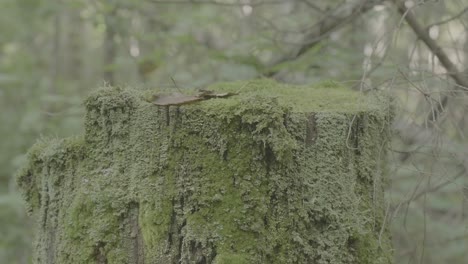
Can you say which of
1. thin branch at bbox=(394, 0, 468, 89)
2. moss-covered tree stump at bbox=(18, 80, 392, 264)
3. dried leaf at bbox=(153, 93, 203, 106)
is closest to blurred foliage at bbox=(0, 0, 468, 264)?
thin branch at bbox=(394, 0, 468, 89)

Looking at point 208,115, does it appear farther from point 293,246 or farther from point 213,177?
point 293,246

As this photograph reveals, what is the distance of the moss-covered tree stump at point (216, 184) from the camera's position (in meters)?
1.91

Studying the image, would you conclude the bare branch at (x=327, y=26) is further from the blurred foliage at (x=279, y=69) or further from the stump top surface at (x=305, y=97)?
the stump top surface at (x=305, y=97)

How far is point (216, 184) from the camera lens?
1.92 m

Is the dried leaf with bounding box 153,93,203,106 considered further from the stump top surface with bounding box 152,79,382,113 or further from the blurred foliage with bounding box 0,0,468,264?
the blurred foliage with bounding box 0,0,468,264

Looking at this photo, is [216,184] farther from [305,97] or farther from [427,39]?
[427,39]

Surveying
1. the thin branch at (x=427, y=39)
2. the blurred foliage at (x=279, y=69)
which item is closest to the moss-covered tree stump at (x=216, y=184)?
the blurred foliage at (x=279, y=69)

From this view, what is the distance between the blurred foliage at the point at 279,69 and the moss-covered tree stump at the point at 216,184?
0.37 metres

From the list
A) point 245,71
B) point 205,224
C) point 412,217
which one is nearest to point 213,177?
point 205,224

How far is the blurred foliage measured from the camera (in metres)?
3.10

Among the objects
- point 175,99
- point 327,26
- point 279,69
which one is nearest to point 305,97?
point 175,99

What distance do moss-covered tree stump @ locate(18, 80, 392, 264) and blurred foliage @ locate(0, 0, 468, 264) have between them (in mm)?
366

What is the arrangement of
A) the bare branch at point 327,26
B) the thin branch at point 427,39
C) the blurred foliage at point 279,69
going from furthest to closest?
the bare branch at point 327,26, the thin branch at point 427,39, the blurred foliage at point 279,69

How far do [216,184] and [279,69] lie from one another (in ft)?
7.26
